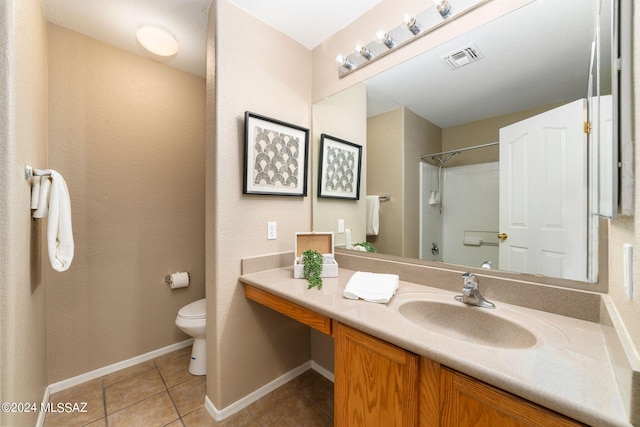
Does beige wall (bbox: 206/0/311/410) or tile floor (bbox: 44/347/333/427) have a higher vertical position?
beige wall (bbox: 206/0/311/410)

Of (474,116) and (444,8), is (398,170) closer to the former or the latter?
(474,116)

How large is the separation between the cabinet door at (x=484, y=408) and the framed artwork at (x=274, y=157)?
1.32m

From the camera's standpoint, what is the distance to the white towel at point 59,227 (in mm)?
1146

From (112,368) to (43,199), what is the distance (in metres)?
1.46

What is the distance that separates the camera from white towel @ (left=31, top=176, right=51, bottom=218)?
45.1 inches

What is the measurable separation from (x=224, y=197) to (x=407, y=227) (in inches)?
42.4

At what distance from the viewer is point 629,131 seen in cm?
57

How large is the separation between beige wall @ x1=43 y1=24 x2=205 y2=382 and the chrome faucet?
7.06 ft

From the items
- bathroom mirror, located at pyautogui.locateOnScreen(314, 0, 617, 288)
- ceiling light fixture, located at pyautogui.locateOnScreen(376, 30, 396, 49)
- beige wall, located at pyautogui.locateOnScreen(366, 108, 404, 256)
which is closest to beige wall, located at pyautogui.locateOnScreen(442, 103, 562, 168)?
bathroom mirror, located at pyautogui.locateOnScreen(314, 0, 617, 288)

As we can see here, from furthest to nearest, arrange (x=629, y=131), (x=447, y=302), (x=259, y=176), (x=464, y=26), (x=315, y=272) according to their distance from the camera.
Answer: (x=259, y=176) < (x=315, y=272) < (x=464, y=26) < (x=447, y=302) < (x=629, y=131)

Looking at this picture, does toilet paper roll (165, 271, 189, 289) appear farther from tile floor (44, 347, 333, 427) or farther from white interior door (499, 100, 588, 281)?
white interior door (499, 100, 588, 281)

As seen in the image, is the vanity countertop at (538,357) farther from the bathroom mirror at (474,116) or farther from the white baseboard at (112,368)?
the white baseboard at (112,368)

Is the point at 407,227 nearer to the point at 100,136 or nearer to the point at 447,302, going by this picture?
the point at 447,302

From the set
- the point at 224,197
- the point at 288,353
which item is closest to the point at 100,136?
the point at 224,197
